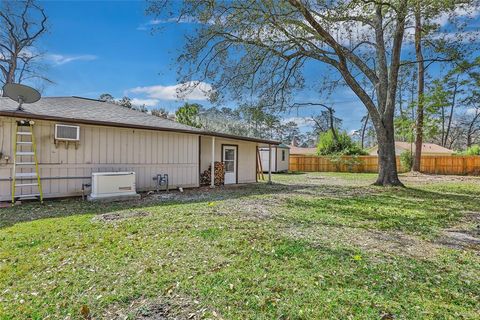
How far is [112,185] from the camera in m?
8.03

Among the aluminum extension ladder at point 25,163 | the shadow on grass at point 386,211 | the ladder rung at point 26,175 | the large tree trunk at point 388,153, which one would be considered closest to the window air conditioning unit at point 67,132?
the aluminum extension ladder at point 25,163

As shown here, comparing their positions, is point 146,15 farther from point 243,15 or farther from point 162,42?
point 243,15

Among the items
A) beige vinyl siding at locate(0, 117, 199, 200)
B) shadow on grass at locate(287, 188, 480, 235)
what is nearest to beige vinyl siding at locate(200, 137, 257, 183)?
beige vinyl siding at locate(0, 117, 199, 200)

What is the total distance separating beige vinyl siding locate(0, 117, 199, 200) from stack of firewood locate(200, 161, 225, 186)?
659 mm

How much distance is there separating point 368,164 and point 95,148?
72.4ft

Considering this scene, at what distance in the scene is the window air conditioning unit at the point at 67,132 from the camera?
755cm

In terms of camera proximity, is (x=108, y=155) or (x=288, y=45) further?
(x=288, y=45)

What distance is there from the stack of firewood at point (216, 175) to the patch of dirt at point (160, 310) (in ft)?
30.2

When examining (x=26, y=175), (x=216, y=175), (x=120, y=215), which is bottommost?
(x=120, y=215)

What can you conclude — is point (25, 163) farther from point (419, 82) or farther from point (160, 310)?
point (419, 82)

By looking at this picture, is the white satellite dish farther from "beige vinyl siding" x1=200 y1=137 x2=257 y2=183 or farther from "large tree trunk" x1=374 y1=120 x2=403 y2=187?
"large tree trunk" x1=374 y1=120 x2=403 y2=187

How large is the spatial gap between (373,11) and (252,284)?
42.2ft

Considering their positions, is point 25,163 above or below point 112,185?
above

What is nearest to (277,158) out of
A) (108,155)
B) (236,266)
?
(108,155)
